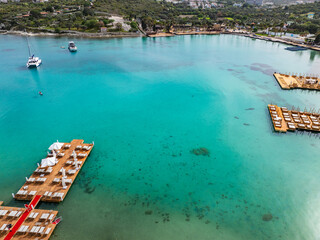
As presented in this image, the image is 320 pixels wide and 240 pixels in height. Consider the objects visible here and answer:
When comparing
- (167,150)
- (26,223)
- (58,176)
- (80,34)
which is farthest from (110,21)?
(26,223)

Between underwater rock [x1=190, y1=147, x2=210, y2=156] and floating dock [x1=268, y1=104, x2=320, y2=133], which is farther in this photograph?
floating dock [x1=268, y1=104, x2=320, y2=133]

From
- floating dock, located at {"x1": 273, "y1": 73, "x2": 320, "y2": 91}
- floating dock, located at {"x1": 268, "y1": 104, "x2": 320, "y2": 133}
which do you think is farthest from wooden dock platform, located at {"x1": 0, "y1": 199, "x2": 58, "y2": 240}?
floating dock, located at {"x1": 273, "y1": 73, "x2": 320, "y2": 91}

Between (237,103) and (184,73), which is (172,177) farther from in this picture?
(184,73)

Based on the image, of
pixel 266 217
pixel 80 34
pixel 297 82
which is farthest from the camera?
pixel 80 34

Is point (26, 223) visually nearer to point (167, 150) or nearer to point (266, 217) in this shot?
point (167, 150)

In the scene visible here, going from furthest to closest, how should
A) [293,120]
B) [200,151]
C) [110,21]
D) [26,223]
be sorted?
[110,21] → [293,120] → [200,151] → [26,223]

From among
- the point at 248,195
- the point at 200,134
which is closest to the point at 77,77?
the point at 200,134

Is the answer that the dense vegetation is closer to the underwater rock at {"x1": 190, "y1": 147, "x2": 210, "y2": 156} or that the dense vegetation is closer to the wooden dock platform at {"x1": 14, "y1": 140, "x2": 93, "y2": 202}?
the wooden dock platform at {"x1": 14, "y1": 140, "x2": 93, "y2": 202}
